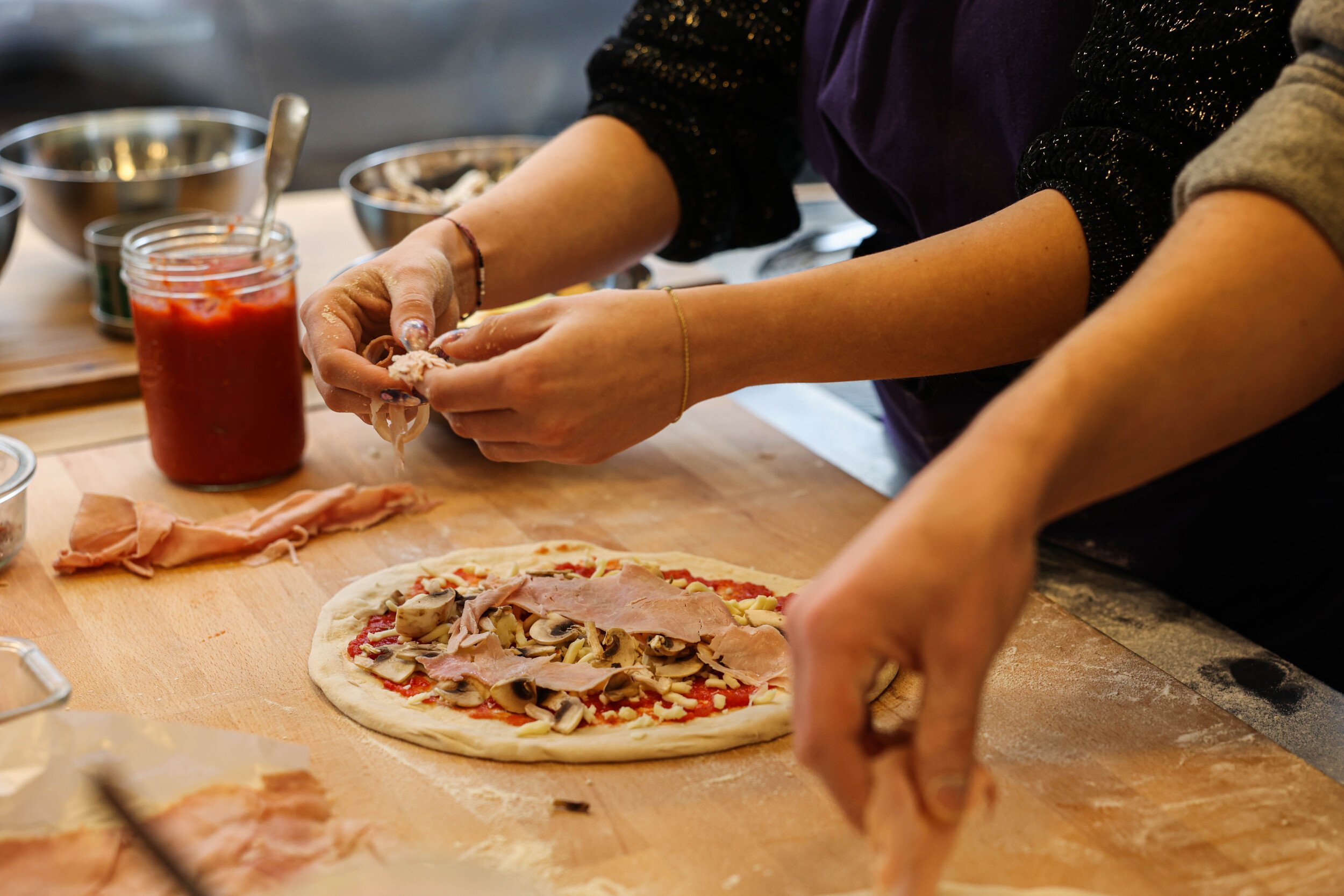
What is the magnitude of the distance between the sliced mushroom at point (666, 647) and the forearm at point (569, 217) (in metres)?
0.60

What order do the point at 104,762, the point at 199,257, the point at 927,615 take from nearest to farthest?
the point at 927,615
the point at 104,762
the point at 199,257

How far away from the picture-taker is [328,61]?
6359 mm

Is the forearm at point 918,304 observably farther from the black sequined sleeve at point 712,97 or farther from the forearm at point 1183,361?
the black sequined sleeve at point 712,97

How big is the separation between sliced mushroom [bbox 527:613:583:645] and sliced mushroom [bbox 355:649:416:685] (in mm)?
150

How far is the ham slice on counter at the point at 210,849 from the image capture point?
1062 mm

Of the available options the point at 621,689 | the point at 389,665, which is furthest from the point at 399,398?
the point at 621,689

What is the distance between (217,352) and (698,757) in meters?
0.96

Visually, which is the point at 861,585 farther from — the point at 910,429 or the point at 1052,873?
the point at 910,429

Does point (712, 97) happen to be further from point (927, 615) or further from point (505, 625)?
point (927, 615)

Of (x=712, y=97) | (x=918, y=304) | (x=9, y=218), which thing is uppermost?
(x=712, y=97)

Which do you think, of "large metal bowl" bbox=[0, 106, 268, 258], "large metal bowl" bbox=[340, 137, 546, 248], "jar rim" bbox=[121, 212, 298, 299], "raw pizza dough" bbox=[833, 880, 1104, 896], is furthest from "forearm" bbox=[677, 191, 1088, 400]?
"large metal bowl" bbox=[0, 106, 268, 258]

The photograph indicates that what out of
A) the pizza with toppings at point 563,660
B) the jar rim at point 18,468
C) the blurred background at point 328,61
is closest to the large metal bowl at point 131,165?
the jar rim at point 18,468

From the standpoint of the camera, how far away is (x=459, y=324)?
5.69 ft

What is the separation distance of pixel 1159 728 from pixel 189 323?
1.39m
